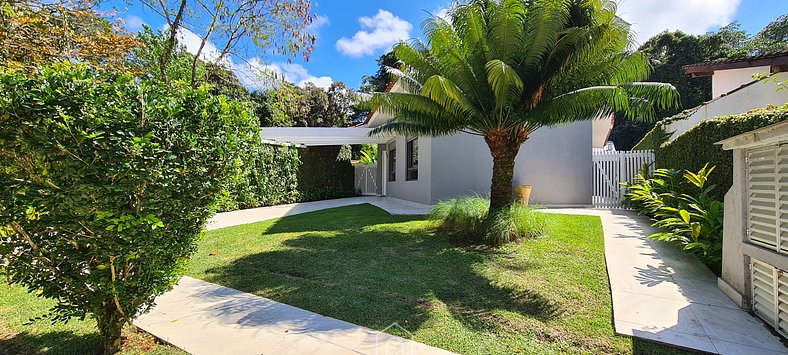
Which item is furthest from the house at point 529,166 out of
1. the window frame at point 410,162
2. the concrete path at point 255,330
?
the concrete path at point 255,330

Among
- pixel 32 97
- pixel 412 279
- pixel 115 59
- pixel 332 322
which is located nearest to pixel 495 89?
pixel 412 279

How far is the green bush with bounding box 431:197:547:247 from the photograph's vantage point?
24.2 ft

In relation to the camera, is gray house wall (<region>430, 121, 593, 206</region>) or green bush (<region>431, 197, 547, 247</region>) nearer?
green bush (<region>431, 197, 547, 247</region>)

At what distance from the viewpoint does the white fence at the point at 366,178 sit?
23859 millimetres

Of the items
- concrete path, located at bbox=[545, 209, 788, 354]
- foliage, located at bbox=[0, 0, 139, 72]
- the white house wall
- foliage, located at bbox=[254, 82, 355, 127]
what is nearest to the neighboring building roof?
concrete path, located at bbox=[545, 209, 788, 354]

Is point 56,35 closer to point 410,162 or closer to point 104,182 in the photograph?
point 104,182

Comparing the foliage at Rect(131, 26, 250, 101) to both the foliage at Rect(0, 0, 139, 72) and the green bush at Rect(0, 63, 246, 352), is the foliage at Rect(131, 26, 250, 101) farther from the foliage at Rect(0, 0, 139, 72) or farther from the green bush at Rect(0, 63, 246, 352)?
the green bush at Rect(0, 63, 246, 352)

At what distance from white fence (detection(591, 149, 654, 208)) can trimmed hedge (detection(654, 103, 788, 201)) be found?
491cm

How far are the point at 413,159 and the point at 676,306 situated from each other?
12.3 metres

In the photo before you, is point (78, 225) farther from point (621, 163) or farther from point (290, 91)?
point (621, 163)

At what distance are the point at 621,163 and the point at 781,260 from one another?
10.9 metres

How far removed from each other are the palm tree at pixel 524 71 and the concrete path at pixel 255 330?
15.3ft

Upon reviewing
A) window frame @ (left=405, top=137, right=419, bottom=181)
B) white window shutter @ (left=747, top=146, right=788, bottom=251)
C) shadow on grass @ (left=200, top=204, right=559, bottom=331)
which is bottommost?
shadow on grass @ (left=200, top=204, right=559, bottom=331)

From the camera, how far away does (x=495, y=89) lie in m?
6.90
